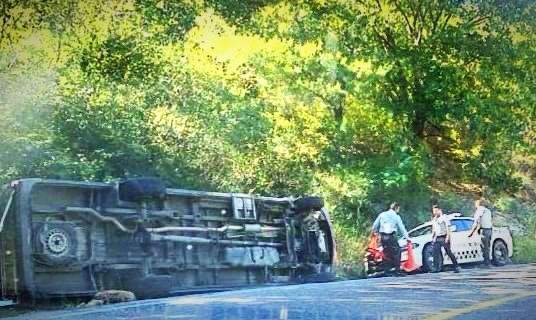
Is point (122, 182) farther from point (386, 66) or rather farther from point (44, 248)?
point (386, 66)

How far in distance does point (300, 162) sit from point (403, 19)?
95 centimetres

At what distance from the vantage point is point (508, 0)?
13.2ft

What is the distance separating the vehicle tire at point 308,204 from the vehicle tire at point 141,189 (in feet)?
2.11

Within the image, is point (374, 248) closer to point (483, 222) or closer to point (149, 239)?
point (483, 222)

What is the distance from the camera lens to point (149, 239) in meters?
3.14

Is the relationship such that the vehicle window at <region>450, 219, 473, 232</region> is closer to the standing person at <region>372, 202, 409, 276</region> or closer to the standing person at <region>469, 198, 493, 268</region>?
the standing person at <region>469, 198, 493, 268</region>

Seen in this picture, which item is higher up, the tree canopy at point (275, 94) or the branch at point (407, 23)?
the branch at point (407, 23)

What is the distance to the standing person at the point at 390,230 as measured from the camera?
3.57m

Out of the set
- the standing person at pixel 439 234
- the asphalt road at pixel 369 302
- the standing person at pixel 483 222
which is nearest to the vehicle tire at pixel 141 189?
the asphalt road at pixel 369 302

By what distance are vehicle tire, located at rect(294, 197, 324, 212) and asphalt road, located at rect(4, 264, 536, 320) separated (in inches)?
13.5

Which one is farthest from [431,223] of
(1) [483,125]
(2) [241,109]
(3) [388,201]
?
(2) [241,109]

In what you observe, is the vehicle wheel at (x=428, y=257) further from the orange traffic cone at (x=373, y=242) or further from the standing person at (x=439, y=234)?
the orange traffic cone at (x=373, y=242)

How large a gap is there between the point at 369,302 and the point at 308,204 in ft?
1.64

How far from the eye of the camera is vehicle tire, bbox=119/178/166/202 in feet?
10.1
